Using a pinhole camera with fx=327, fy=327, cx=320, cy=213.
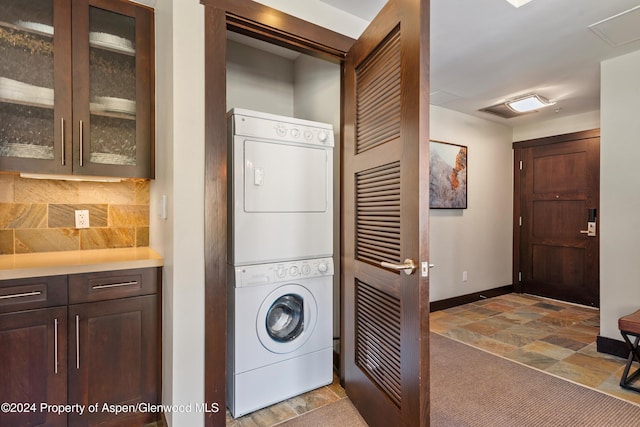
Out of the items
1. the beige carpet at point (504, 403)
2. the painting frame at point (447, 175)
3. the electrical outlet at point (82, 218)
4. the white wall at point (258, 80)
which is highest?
the white wall at point (258, 80)

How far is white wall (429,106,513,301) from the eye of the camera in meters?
3.88

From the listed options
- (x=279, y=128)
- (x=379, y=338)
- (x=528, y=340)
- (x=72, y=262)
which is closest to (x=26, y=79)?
(x=72, y=262)

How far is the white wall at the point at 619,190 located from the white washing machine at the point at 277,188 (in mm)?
2422

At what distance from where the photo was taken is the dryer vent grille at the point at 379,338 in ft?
4.86

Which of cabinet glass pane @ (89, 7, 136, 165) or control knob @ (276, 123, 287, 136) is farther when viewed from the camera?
control knob @ (276, 123, 287, 136)

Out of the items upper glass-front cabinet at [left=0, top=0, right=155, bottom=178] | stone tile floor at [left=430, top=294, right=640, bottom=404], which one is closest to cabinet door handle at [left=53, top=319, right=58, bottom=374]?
upper glass-front cabinet at [left=0, top=0, right=155, bottom=178]

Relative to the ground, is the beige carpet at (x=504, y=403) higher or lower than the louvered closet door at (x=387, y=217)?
lower

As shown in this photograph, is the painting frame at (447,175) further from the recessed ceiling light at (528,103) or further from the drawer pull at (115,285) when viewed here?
the drawer pull at (115,285)

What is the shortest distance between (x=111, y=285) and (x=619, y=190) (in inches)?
146

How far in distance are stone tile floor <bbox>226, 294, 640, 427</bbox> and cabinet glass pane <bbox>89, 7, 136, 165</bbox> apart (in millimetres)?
1700

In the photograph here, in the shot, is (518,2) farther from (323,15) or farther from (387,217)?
(387,217)

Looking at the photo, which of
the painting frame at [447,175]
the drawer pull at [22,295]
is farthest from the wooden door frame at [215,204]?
the painting frame at [447,175]

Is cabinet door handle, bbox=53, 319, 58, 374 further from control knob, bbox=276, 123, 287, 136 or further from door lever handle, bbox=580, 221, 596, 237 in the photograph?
door lever handle, bbox=580, 221, 596, 237

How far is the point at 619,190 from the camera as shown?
2689 millimetres
